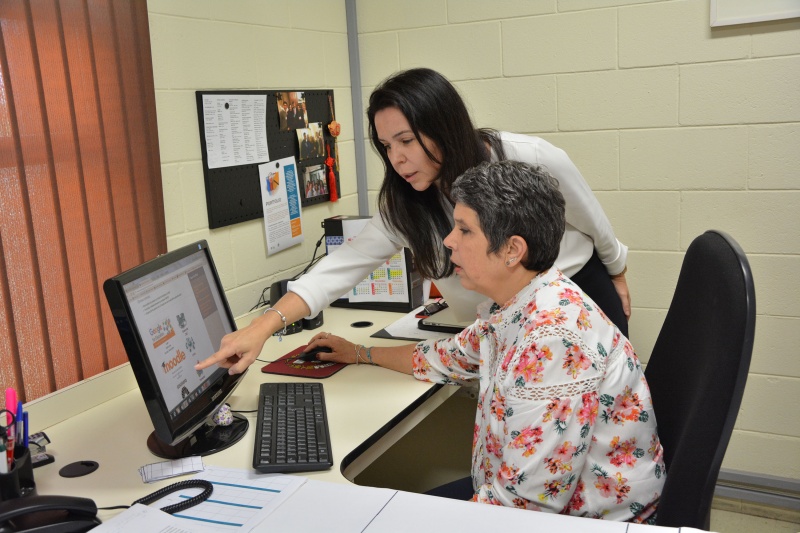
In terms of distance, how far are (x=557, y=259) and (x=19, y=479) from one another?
1339mm

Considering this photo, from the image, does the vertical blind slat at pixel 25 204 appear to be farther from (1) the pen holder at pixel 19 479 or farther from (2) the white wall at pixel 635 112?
(2) the white wall at pixel 635 112

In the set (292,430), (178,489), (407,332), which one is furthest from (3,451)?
(407,332)

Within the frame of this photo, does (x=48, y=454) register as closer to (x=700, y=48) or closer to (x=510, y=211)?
(x=510, y=211)

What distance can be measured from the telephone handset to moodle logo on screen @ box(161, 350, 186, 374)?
0.28 metres

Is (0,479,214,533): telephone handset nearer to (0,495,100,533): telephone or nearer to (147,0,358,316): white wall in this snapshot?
(0,495,100,533): telephone

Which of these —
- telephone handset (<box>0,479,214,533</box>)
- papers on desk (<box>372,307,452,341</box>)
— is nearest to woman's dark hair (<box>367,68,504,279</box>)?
papers on desk (<box>372,307,452,341</box>)

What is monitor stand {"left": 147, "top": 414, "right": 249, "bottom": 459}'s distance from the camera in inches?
58.2

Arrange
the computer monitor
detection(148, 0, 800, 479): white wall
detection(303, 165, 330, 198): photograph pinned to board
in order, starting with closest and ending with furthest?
the computer monitor, detection(148, 0, 800, 479): white wall, detection(303, 165, 330, 198): photograph pinned to board

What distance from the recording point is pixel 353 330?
228cm

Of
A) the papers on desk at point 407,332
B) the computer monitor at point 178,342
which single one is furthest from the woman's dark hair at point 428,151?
the computer monitor at point 178,342

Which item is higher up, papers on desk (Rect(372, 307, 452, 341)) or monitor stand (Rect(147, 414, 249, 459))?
papers on desk (Rect(372, 307, 452, 341))

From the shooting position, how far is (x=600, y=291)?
2.07 metres

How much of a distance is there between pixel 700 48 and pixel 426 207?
119cm

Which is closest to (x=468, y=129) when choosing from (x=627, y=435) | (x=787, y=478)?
(x=627, y=435)
